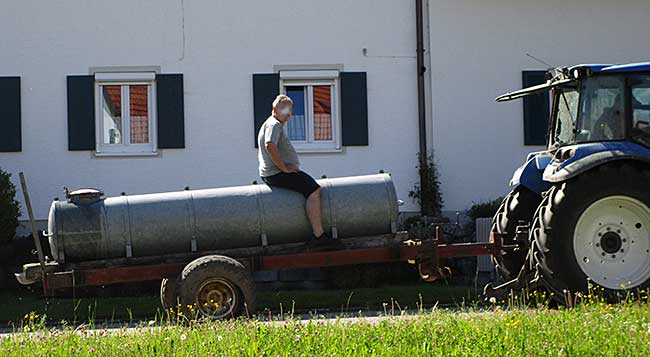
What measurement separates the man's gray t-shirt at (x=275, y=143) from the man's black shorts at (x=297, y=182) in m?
0.08

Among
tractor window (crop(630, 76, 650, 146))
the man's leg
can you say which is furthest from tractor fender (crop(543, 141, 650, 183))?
the man's leg

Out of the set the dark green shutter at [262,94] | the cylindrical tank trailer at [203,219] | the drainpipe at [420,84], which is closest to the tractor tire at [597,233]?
the cylindrical tank trailer at [203,219]

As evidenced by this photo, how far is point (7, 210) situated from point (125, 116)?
2.48 m

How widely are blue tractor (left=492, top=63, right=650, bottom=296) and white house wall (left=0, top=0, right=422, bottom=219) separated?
19.8ft

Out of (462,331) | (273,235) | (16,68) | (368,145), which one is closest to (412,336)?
(462,331)

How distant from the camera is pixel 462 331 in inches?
295

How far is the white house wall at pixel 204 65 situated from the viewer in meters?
15.9

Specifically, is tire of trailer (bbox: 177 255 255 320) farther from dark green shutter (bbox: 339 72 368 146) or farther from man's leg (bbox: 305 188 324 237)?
dark green shutter (bbox: 339 72 368 146)

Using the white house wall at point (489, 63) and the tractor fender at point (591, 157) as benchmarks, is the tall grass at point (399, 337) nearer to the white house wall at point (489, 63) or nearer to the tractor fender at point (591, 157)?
the tractor fender at point (591, 157)

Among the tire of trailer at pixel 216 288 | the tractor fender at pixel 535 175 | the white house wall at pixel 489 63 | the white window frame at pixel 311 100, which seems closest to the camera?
the tire of trailer at pixel 216 288

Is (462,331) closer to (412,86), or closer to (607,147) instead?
A: (607,147)

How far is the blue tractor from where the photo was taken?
9.53 meters

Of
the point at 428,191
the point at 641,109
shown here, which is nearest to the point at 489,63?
the point at 428,191

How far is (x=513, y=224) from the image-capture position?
10.7 meters
